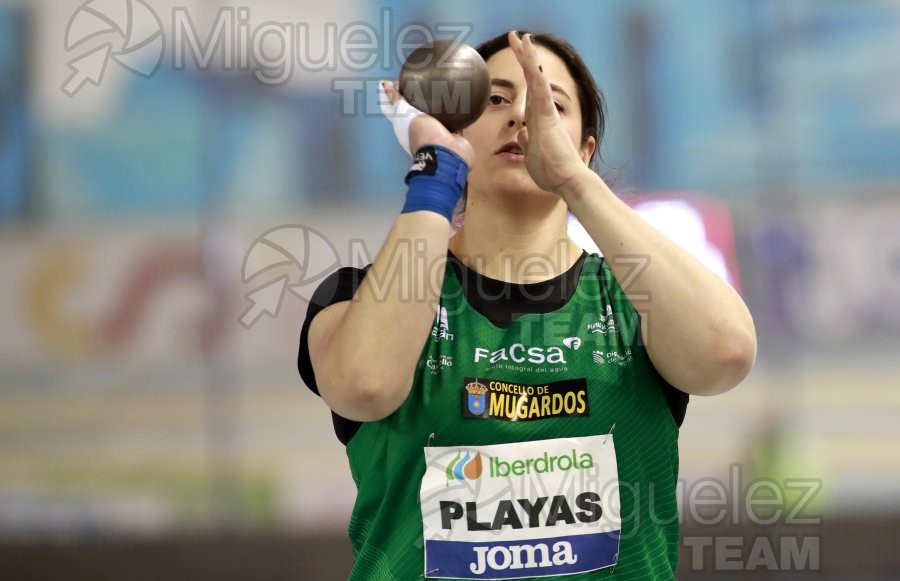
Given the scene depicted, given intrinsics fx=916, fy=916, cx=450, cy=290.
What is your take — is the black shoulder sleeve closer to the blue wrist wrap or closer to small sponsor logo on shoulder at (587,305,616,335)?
the blue wrist wrap

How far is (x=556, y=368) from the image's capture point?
4.17 feet

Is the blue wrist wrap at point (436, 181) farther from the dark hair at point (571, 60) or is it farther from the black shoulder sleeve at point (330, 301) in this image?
the dark hair at point (571, 60)

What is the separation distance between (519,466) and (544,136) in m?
0.46

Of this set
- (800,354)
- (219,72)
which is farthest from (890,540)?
(219,72)

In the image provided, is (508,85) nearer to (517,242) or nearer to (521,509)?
(517,242)

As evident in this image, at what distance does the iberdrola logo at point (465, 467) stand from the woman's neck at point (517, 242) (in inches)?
11.6

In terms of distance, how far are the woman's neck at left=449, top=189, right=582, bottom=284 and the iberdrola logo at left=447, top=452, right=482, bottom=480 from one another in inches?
11.6

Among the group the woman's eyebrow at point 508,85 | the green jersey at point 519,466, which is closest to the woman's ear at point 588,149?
the woman's eyebrow at point 508,85

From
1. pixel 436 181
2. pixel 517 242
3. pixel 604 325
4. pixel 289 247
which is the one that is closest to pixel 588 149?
pixel 517 242

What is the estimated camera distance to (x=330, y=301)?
1.24m

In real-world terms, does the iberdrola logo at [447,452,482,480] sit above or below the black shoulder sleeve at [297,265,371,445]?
below

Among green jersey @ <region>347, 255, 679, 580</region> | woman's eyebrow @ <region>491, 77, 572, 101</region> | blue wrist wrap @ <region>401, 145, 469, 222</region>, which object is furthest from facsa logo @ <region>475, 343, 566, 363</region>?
woman's eyebrow @ <region>491, 77, 572, 101</region>

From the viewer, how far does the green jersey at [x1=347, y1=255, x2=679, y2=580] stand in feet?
4.03

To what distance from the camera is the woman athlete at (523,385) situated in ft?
3.82
